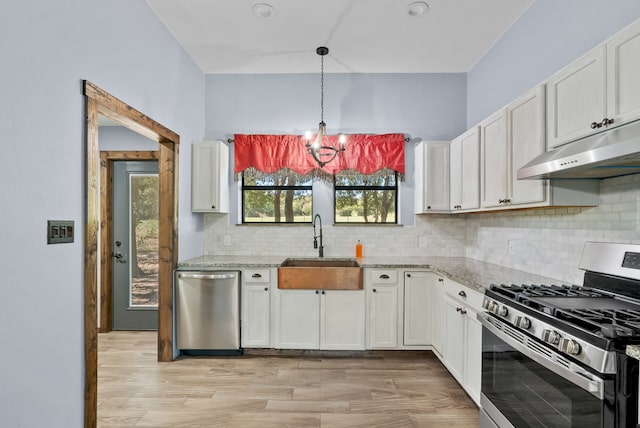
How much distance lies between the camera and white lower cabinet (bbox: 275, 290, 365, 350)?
3193 mm

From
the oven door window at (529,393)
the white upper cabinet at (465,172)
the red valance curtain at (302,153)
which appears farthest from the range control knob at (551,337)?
the red valance curtain at (302,153)

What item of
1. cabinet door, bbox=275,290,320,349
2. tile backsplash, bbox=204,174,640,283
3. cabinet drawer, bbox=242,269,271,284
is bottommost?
cabinet door, bbox=275,290,320,349

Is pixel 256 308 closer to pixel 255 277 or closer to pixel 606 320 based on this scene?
pixel 255 277

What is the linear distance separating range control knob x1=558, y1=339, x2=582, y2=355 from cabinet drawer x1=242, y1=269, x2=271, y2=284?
7.97 ft

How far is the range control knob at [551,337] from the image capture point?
1.33m

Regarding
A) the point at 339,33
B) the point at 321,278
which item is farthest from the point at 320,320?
the point at 339,33

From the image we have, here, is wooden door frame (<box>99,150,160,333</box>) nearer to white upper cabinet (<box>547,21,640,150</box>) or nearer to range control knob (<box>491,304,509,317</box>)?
range control knob (<box>491,304,509,317</box>)

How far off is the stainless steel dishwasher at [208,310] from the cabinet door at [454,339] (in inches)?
75.4

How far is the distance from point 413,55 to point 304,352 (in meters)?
3.27

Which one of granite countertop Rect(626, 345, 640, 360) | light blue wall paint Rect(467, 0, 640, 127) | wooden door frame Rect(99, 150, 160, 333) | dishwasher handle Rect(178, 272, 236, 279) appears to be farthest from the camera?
wooden door frame Rect(99, 150, 160, 333)

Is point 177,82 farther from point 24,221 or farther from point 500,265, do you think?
point 500,265

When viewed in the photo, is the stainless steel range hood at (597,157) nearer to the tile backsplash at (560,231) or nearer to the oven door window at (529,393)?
the tile backsplash at (560,231)

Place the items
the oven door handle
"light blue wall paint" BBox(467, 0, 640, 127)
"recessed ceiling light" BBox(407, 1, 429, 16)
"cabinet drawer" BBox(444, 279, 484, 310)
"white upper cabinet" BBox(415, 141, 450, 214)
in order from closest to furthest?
1. the oven door handle
2. "light blue wall paint" BBox(467, 0, 640, 127)
3. "cabinet drawer" BBox(444, 279, 484, 310)
4. "recessed ceiling light" BBox(407, 1, 429, 16)
5. "white upper cabinet" BBox(415, 141, 450, 214)

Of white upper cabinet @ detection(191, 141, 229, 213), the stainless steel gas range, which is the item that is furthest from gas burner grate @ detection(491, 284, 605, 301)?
white upper cabinet @ detection(191, 141, 229, 213)
